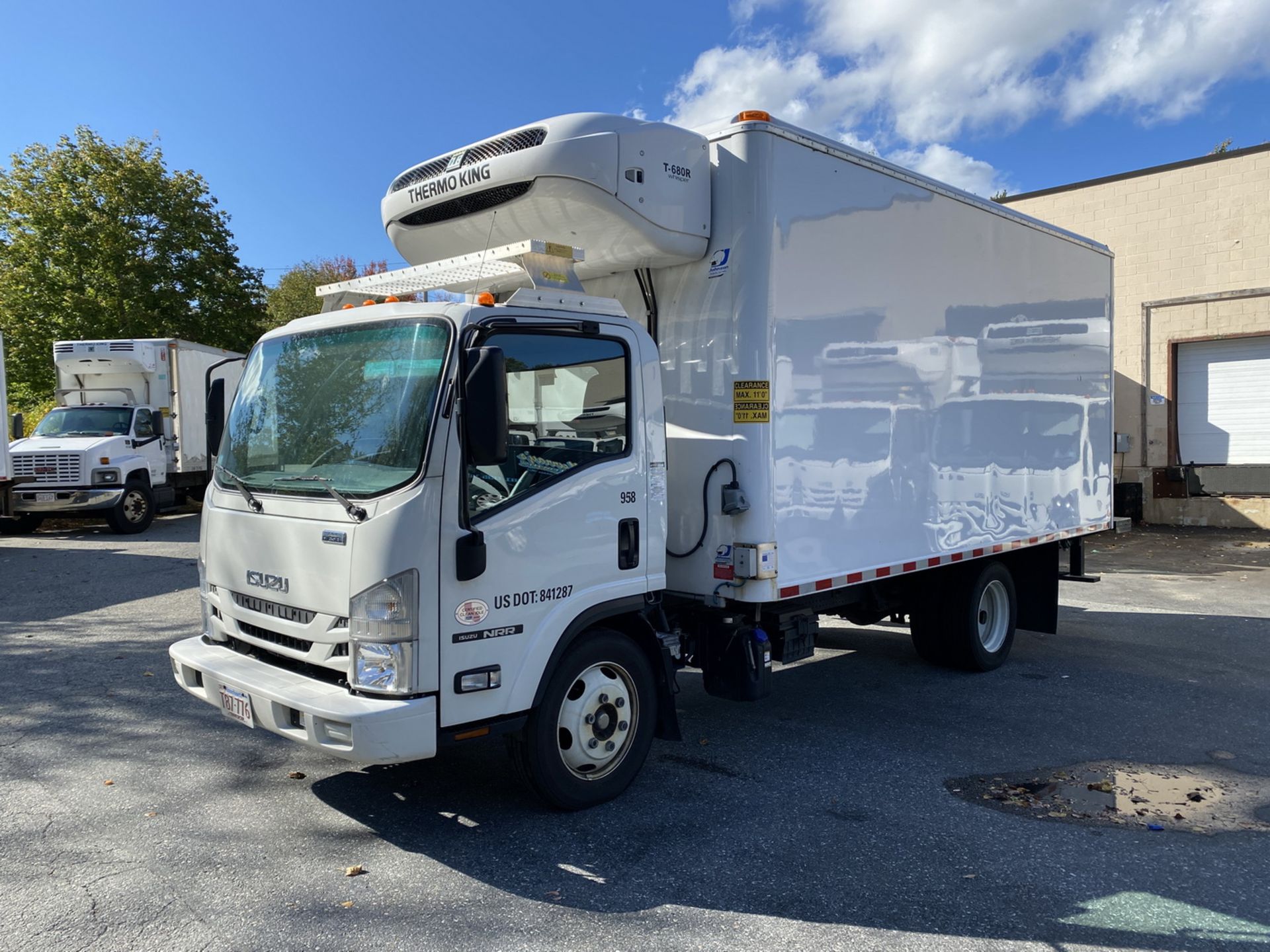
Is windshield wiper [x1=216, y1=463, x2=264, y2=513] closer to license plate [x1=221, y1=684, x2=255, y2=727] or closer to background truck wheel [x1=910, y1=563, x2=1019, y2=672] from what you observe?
license plate [x1=221, y1=684, x2=255, y2=727]

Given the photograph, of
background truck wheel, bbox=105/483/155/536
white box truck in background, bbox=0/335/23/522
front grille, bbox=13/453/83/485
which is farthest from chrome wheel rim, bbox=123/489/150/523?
white box truck in background, bbox=0/335/23/522

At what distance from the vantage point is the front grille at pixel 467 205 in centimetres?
498

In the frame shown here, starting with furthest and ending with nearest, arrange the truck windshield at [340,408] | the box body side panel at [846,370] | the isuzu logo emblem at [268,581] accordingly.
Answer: the box body side panel at [846,370]
the isuzu logo emblem at [268,581]
the truck windshield at [340,408]

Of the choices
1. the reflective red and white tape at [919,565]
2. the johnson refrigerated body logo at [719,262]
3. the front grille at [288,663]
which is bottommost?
the front grille at [288,663]

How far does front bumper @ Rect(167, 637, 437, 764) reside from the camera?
374 centimetres

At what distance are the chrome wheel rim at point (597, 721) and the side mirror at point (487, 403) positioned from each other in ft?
4.36

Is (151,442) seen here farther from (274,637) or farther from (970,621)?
(970,621)

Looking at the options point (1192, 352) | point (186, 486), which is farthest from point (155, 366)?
point (1192, 352)

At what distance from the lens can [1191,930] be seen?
3615mm

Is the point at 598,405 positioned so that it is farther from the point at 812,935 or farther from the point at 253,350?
the point at 812,935

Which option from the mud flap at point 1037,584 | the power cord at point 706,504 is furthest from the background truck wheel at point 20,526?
the mud flap at point 1037,584

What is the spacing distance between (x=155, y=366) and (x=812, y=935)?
18.1 meters

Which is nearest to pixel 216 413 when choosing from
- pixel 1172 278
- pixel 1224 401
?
pixel 1172 278

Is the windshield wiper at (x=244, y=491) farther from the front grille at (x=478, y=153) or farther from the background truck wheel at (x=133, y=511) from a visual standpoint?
the background truck wheel at (x=133, y=511)
